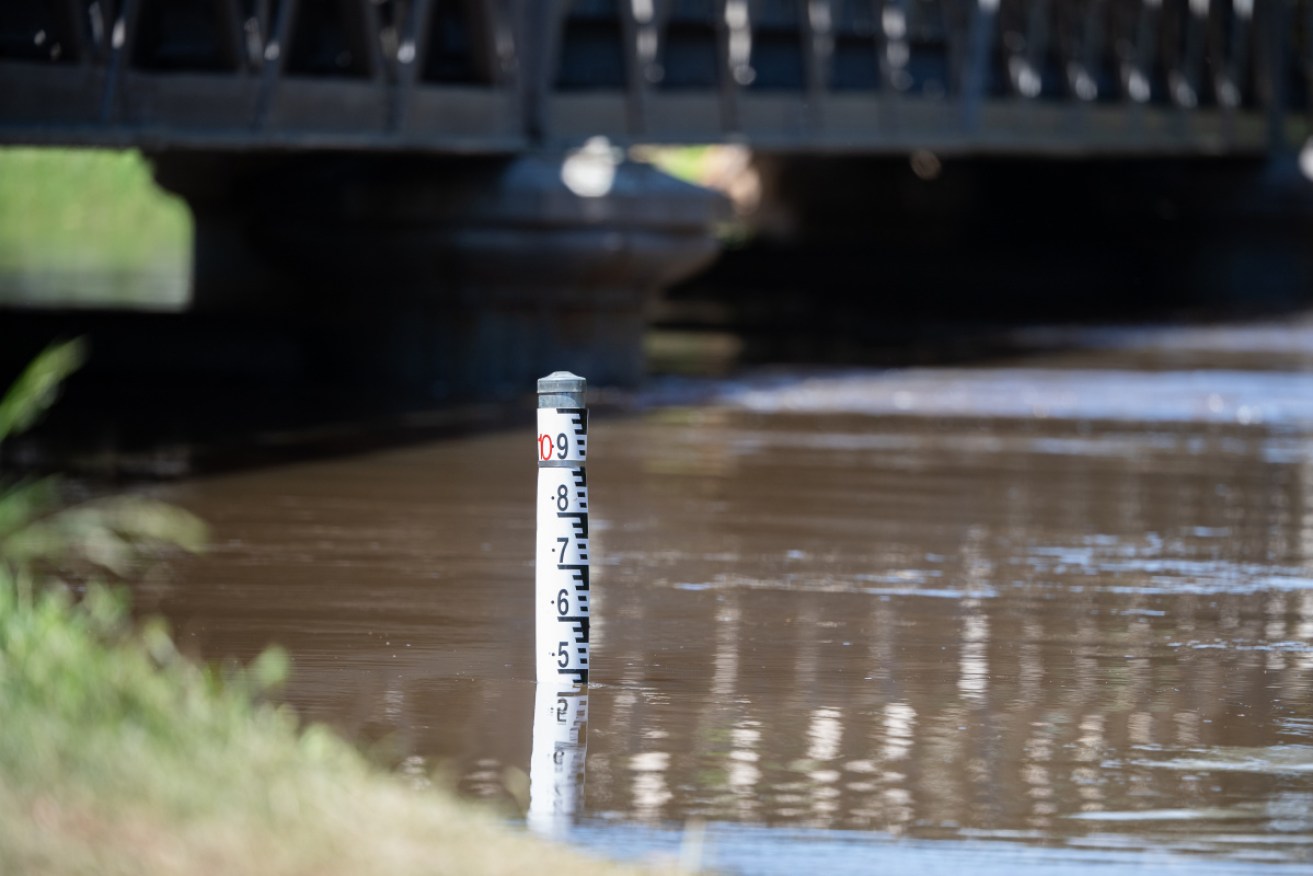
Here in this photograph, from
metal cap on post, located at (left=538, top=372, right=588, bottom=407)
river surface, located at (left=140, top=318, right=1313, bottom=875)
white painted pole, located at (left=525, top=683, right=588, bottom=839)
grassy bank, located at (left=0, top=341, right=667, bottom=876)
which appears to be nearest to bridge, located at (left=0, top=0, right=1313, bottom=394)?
river surface, located at (left=140, top=318, right=1313, bottom=875)

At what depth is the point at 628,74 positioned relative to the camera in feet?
68.4

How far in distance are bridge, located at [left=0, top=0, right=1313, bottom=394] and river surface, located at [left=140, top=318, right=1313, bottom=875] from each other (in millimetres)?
2725

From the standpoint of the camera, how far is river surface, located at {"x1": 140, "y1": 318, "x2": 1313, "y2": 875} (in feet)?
19.5

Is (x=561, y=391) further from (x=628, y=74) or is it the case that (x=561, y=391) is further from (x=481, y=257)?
(x=628, y=74)

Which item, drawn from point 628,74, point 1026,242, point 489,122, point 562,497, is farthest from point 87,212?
point 562,497

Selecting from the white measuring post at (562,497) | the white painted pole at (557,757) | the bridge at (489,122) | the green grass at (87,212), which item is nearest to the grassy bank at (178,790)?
the white painted pole at (557,757)

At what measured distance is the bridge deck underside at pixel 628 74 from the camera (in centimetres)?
1577

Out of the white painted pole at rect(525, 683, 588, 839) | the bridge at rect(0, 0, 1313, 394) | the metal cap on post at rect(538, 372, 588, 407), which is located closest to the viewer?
the white painted pole at rect(525, 683, 588, 839)

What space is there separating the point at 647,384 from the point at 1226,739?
44.4 ft

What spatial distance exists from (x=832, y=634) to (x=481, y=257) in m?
10.9

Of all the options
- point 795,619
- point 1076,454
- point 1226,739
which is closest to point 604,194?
point 1076,454

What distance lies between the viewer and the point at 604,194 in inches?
746

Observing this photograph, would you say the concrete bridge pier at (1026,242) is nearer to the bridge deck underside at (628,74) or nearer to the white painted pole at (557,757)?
the bridge deck underside at (628,74)

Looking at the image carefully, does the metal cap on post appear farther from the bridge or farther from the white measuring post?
the bridge
